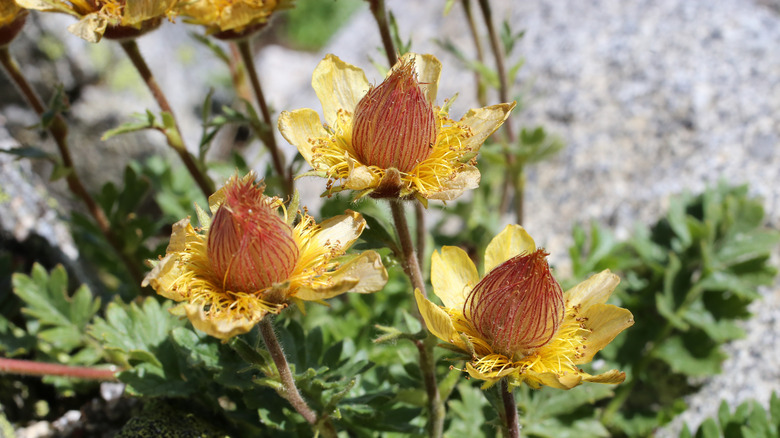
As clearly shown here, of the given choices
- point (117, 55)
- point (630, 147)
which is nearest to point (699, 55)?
point (630, 147)

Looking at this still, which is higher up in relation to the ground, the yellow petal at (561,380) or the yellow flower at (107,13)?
the yellow flower at (107,13)

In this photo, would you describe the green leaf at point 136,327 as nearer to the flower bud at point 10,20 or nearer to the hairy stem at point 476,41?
the flower bud at point 10,20

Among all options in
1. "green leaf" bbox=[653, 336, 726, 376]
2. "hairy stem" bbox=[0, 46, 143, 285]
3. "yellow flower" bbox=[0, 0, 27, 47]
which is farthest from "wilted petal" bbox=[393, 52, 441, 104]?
"green leaf" bbox=[653, 336, 726, 376]

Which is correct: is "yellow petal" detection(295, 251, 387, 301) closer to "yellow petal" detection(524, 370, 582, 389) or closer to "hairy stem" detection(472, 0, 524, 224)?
"yellow petal" detection(524, 370, 582, 389)

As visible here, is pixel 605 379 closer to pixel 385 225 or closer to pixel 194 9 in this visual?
pixel 385 225

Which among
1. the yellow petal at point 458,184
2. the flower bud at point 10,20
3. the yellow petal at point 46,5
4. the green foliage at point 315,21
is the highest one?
the green foliage at point 315,21

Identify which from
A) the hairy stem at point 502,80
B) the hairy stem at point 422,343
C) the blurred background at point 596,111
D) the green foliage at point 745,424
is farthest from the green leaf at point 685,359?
the hairy stem at point 422,343

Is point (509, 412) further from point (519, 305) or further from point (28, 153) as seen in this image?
point (28, 153)
